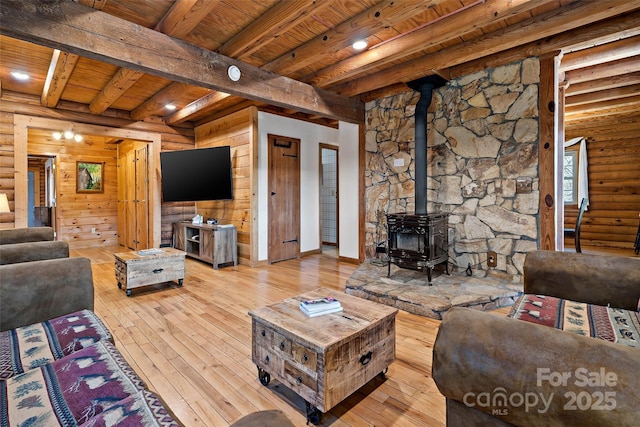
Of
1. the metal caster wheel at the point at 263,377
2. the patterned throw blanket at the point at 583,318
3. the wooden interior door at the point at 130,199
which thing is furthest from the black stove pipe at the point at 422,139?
the wooden interior door at the point at 130,199

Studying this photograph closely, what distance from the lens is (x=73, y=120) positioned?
4902 mm

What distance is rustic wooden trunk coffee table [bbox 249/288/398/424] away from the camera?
1470 millimetres

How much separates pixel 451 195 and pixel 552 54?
1730 millimetres

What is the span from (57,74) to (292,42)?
2.71 metres

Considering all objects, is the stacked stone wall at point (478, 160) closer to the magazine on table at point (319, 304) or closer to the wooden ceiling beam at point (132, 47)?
the wooden ceiling beam at point (132, 47)

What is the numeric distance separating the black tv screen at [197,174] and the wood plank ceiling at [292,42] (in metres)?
0.94

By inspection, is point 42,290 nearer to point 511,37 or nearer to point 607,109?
point 511,37

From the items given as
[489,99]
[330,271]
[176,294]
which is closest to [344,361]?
[176,294]

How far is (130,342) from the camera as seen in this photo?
234 centimetres

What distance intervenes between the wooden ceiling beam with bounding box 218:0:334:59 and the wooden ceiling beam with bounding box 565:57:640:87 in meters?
3.67

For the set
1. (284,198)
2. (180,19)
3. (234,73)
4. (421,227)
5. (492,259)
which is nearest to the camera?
(180,19)

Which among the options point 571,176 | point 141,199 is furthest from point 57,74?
point 571,176

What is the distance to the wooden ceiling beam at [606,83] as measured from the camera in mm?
4238

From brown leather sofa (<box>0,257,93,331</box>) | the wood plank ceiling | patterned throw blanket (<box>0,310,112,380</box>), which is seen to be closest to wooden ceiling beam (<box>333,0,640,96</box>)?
the wood plank ceiling
